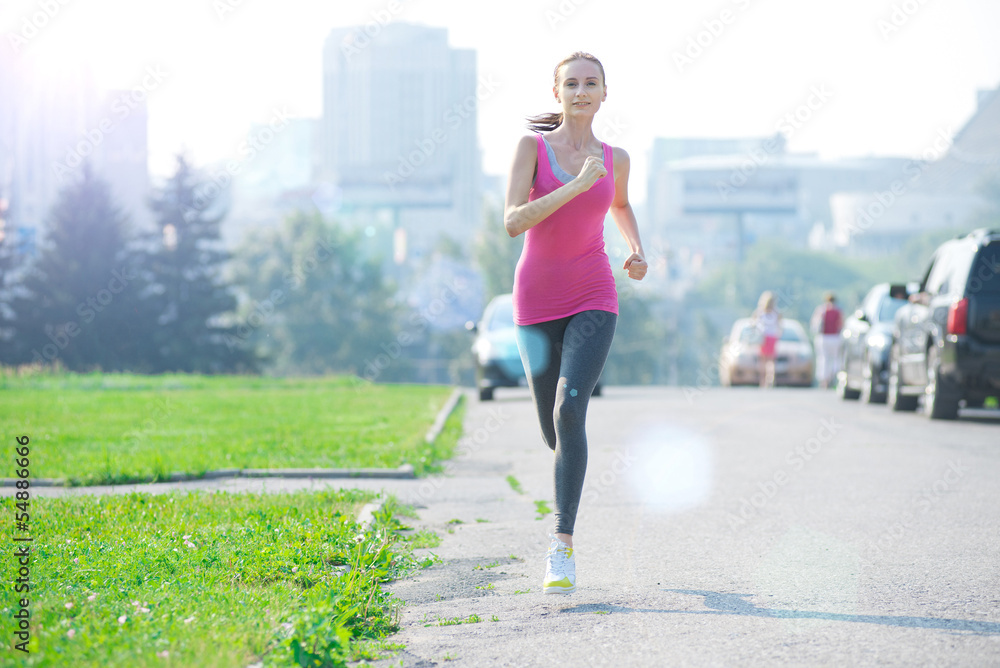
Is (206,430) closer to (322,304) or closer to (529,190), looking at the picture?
(529,190)

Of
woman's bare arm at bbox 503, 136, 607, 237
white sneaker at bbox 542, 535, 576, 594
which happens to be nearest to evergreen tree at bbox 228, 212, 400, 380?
woman's bare arm at bbox 503, 136, 607, 237

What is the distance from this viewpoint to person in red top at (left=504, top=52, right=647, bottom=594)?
4.42 metres

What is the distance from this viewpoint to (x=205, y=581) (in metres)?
4.28

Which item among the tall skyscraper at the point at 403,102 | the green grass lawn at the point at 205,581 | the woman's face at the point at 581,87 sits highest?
the tall skyscraper at the point at 403,102

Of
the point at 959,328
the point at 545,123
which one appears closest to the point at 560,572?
the point at 545,123

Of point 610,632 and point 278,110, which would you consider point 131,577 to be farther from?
point 278,110

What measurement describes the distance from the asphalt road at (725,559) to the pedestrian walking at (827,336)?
11741 millimetres

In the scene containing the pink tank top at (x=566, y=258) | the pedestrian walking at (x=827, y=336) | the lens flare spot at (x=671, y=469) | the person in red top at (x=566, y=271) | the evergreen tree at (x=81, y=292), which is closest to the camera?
the person in red top at (x=566, y=271)

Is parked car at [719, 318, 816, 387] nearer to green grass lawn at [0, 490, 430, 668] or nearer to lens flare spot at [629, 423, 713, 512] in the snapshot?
lens flare spot at [629, 423, 713, 512]

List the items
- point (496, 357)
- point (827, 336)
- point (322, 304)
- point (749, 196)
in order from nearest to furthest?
point (496, 357)
point (827, 336)
point (322, 304)
point (749, 196)

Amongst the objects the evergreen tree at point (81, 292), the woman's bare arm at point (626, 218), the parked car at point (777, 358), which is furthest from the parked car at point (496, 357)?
the evergreen tree at point (81, 292)

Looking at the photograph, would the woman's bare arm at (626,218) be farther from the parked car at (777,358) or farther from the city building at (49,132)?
the city building at (49,132)

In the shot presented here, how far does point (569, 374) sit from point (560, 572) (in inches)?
29.5

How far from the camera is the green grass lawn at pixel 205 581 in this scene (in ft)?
10.6
